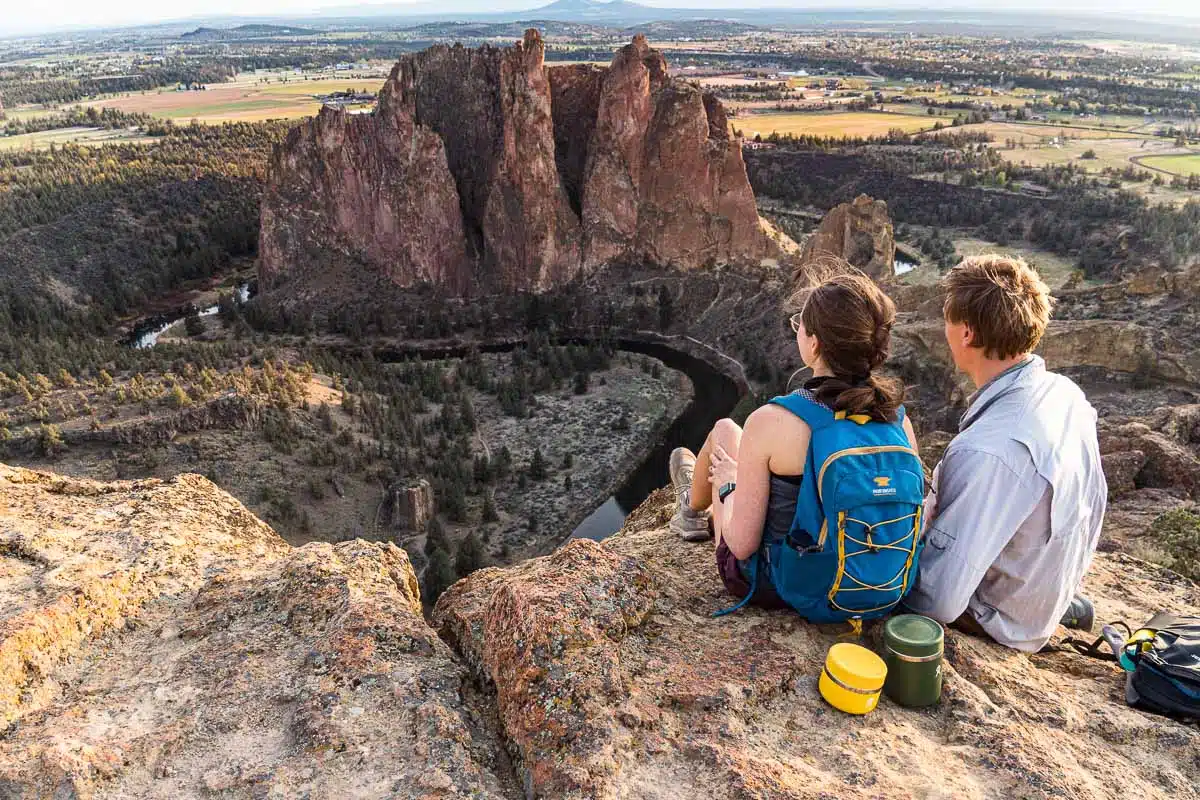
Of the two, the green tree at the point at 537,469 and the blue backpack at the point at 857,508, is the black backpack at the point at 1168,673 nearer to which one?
the blue backpack at the point at 857,508

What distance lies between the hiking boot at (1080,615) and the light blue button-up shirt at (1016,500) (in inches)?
35.1

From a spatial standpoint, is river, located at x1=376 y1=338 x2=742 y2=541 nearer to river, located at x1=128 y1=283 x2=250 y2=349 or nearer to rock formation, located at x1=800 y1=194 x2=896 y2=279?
rock formation, located at x1=800 y1=194 x2=896 y2=279

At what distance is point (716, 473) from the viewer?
605 cm

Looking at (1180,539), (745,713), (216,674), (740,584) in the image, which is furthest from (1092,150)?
(216,674)

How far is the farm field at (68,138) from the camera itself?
106m

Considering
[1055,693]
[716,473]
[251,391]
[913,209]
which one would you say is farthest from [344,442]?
[913,209]

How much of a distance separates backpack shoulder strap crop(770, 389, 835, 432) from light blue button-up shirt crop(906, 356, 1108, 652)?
100 centimetres

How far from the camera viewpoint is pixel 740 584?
549 centimetres

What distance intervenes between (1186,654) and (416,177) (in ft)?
172

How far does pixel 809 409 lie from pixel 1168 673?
2.77 metres

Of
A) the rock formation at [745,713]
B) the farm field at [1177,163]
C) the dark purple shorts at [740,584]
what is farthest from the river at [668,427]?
the farm field at [1177,163]

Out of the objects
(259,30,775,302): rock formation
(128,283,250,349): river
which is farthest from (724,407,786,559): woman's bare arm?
(128,283,250,349): river

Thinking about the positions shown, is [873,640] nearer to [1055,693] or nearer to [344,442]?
[1055,693]

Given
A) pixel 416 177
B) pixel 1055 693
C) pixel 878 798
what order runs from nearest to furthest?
pixel 878 798 → pixel 1055 693 → pixel 416 177
